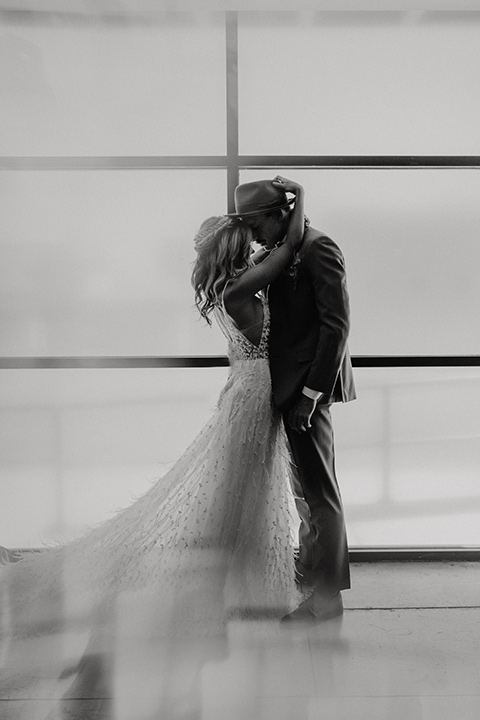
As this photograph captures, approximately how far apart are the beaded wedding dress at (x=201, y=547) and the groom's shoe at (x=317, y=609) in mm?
30

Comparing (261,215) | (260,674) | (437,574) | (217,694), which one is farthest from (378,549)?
(261,215)

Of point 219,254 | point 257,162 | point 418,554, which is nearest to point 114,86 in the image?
point 257,162

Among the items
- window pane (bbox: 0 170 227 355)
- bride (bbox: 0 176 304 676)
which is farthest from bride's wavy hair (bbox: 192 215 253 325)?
window pane (bbox: 0 170 227 355)

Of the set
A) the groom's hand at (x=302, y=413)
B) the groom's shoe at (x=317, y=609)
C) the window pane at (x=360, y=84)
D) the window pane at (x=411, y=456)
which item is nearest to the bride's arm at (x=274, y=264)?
the groom's hand at (x=302, y=413)

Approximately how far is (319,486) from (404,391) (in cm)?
62

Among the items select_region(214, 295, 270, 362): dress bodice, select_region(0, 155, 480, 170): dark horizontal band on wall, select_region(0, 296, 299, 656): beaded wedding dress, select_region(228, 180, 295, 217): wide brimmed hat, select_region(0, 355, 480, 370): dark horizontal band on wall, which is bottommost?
select_region(0, 296, 299, 656): beaded wedding dress

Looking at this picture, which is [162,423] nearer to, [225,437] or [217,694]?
[225,437]

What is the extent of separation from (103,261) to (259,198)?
52cm

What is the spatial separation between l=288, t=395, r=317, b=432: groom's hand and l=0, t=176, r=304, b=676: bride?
2.8 inches

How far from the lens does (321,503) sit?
1611 millimetres

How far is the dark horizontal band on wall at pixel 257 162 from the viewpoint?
1.66 meters

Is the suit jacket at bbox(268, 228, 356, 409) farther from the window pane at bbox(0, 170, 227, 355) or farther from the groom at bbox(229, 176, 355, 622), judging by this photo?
Result: the window pane at bbox(0, 170, 227, 355)

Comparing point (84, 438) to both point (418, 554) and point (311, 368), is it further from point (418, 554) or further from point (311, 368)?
point (418, 554)

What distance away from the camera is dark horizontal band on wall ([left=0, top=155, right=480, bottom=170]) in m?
1.66
